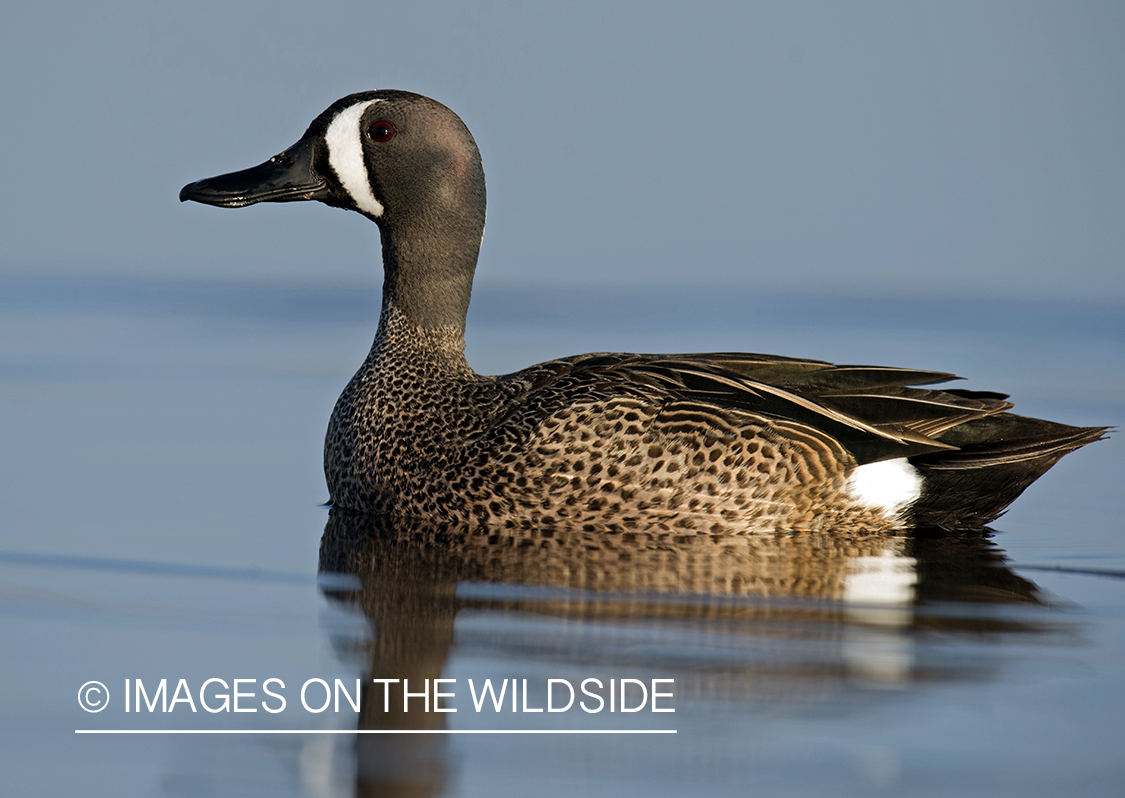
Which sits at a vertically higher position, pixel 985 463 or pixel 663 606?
pixel 985 463

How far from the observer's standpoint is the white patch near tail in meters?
7.09

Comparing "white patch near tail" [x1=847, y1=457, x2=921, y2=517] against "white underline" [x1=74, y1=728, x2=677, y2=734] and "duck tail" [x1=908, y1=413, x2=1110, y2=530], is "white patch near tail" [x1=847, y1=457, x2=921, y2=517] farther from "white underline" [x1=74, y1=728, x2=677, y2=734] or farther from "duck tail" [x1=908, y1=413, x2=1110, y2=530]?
"white underline" [x1=74, y1=728, x2=677, y2=734]

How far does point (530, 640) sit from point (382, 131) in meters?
2.90

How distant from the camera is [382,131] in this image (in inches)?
300

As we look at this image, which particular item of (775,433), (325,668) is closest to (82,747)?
(325,668)

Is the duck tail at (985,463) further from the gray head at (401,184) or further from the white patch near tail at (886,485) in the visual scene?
the gray head at (401,184)

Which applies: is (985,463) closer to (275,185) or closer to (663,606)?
(663,606)

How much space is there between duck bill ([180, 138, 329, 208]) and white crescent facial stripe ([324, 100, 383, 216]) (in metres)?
0.11

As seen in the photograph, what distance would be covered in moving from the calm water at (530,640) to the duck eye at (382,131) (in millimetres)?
1648

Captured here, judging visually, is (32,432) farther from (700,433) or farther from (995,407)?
(995,407)

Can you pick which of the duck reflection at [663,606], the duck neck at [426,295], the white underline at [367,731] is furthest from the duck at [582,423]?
the white underline at [367,731]

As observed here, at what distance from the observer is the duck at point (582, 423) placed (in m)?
6.94

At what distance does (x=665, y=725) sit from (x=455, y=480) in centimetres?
240

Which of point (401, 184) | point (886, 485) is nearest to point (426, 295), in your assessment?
point (401, 184)
